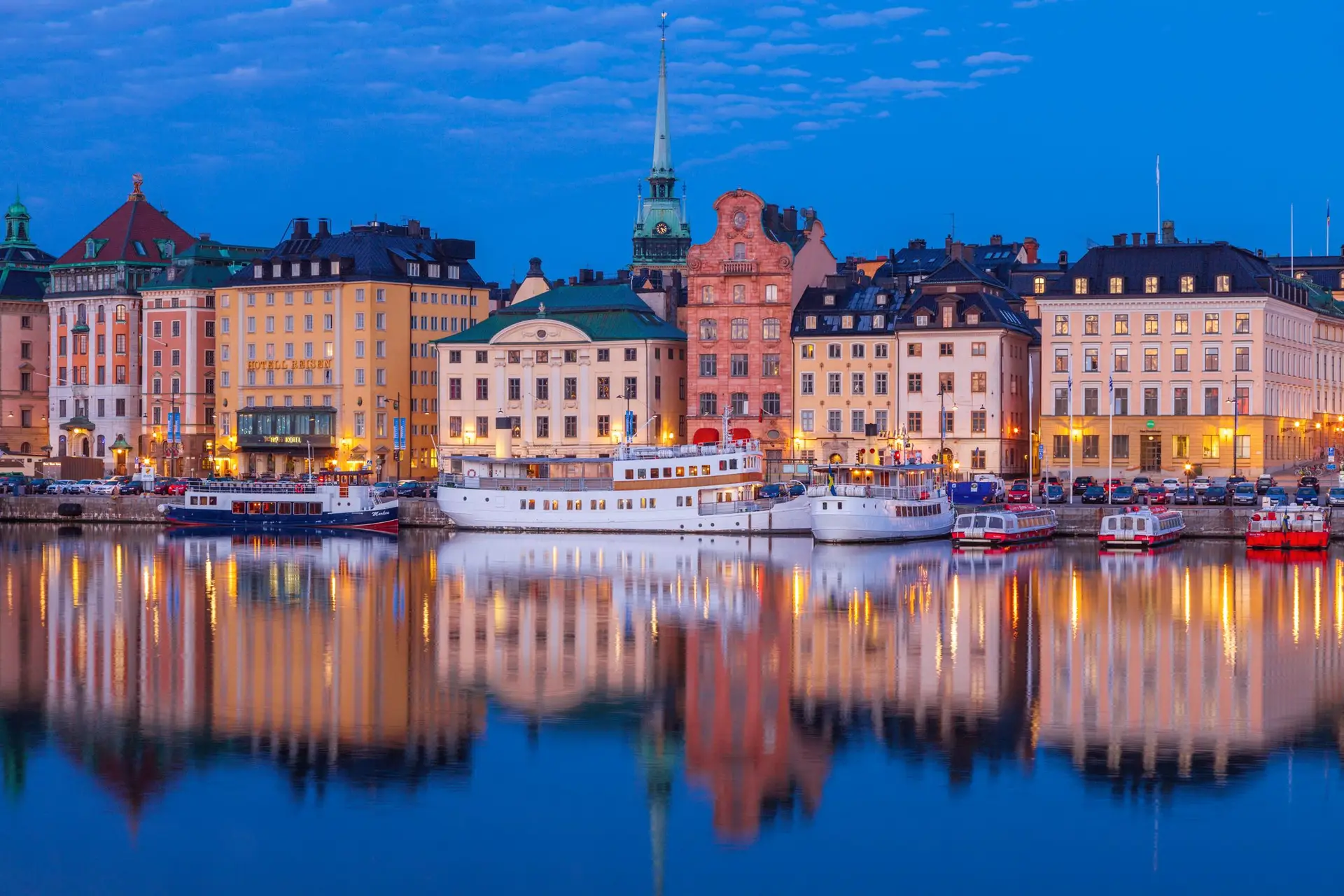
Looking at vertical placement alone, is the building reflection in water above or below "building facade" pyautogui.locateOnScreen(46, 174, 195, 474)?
below

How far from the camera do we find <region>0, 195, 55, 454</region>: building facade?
14275 centimetres

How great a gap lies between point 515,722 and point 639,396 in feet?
248

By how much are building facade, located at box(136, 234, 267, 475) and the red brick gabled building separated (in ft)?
116

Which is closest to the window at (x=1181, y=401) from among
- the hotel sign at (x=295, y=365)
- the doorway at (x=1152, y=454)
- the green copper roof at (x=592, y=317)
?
the doorway at (x=1152, y=454)

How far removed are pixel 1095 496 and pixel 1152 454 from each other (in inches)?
517

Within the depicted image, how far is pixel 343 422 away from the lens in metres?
124

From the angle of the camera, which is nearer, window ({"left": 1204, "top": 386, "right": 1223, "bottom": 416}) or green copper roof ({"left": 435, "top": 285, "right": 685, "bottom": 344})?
window ({"left": 1204, "top": 386, "right": 1223, "bottom": 416})

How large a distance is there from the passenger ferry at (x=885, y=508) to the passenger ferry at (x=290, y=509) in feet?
71.5

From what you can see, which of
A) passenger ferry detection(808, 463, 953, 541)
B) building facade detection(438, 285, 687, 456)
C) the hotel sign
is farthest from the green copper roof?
passenger ferry detection(808, 463, 953, 541)

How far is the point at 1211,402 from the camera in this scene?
344 feet

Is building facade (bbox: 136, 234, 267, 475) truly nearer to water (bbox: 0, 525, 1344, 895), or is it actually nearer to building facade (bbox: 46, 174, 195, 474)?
building facade (bbox: 46, 174, 195, 474)

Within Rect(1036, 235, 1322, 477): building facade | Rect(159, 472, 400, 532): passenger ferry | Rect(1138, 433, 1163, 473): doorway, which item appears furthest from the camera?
Rect(1138, 433, 1163, 473): doorway

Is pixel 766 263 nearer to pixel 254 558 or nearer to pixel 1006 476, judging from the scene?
pixel 1006 476

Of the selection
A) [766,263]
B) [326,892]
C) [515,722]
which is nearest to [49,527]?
[766,263]
